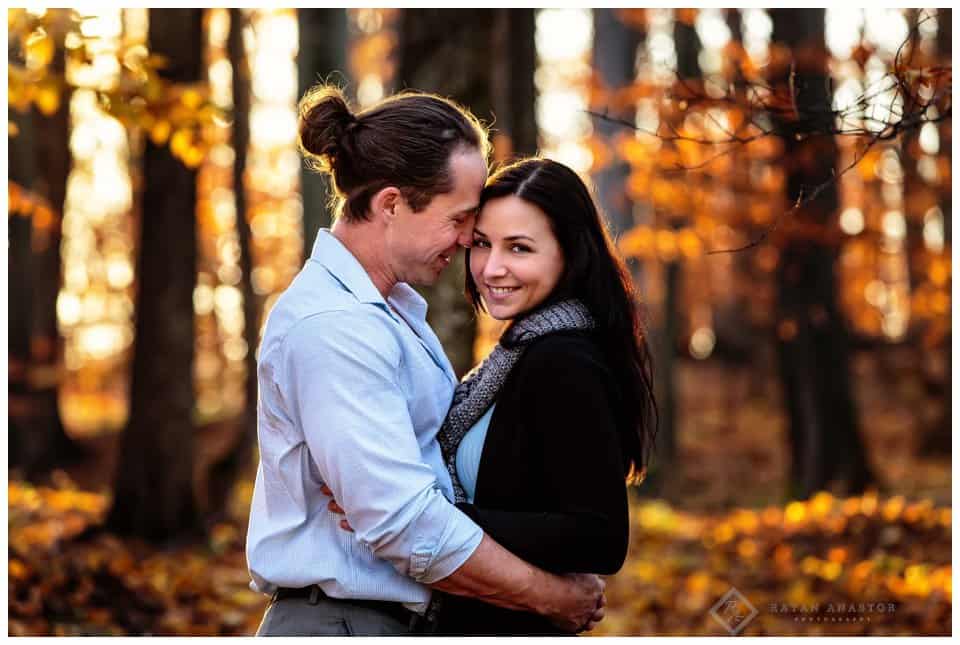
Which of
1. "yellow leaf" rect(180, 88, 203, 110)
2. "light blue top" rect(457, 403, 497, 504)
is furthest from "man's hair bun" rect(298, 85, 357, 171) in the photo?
"yellow leaf" rect(180, 88, 203, 110)

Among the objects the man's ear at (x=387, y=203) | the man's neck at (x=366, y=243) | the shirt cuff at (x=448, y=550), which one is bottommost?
the shirt cuff at (x=448, y=550)

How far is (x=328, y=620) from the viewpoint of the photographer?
109 inches

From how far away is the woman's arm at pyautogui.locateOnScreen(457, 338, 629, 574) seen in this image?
2.75 meters

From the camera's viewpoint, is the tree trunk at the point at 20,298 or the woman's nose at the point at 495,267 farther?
the tree trunk at the point at 20,298

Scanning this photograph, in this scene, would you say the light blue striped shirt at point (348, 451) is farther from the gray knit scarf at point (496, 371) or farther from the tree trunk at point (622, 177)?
the tree trunk at point (622, 177)

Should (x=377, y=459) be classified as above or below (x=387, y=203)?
below

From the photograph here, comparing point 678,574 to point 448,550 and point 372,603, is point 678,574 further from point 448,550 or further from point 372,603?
point 448,550

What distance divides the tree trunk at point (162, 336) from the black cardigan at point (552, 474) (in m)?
6.45

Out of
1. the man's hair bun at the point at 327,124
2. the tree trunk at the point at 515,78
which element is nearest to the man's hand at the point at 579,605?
the man's hair bun at the point at 327,124

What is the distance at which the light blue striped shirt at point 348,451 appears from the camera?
2619 millimetres

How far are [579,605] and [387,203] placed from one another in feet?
3.91

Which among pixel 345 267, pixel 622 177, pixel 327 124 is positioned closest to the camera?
pixel 345 267

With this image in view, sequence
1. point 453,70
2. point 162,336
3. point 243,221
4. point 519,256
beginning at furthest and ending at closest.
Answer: point 243,221 → point 162,336 → point 453,70 → point 519,256

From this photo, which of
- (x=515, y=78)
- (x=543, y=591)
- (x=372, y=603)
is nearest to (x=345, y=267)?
(x=372, y=603)
